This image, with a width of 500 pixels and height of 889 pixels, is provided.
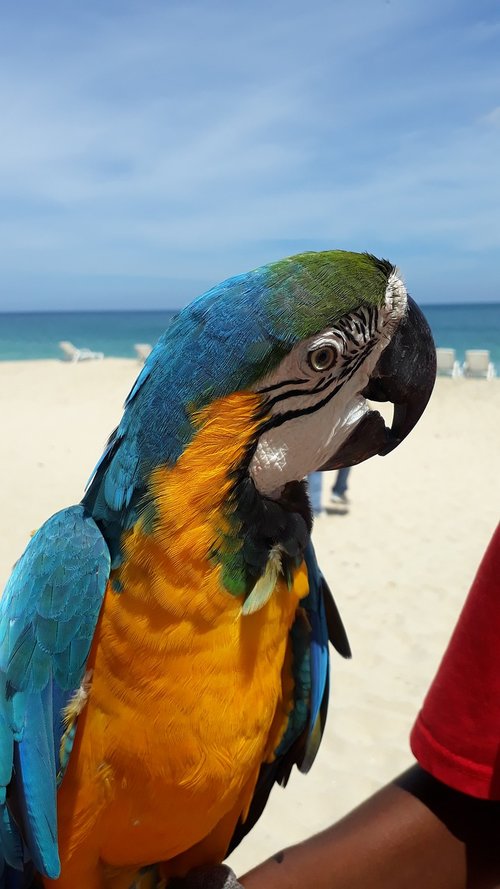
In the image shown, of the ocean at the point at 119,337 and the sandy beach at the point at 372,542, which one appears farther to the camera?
the ocean at the point at 119,337

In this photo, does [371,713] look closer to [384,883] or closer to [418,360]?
[384,883]

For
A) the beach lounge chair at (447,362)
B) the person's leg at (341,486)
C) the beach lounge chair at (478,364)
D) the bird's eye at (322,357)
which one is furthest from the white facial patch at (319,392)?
the beach lounge chair at (478,364)

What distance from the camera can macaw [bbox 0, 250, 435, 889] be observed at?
89cm

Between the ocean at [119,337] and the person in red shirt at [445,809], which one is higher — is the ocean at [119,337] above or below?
below

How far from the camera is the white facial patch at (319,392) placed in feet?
2.99

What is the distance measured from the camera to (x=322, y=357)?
92 centimetres

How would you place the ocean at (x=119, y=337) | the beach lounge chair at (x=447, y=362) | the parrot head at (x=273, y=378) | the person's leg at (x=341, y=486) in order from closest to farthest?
the parrot head at (x=273, y=378), the person's leg at (x=341, y=486), the beach lounge chair at (x=447, y=362), the ocean at (x=119, y=337)

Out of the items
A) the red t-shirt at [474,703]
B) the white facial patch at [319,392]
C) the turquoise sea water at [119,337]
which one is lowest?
the turquoise sea water at [119,337]

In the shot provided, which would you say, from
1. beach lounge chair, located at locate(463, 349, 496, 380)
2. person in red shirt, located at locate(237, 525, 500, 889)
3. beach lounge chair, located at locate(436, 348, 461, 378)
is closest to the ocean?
beach lounge chair, located at locate(436, 348, 461, 378)

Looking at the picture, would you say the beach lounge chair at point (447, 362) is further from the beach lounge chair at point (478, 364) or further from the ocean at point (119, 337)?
the ocean at point (119, 337)

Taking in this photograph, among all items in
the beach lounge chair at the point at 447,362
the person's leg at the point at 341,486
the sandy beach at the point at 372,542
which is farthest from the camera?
the beach lounge chair at the point at 447,362

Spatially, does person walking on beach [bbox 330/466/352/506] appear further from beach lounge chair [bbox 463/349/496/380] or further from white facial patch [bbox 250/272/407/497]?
beach lounge chair [bbox 463/349/496/380]

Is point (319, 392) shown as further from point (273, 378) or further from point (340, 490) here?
point (340, 490)

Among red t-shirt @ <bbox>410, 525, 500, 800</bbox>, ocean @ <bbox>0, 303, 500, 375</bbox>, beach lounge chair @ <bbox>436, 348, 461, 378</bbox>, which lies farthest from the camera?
ocean @ <bbox>0, 303, 500, 375</bbox>
